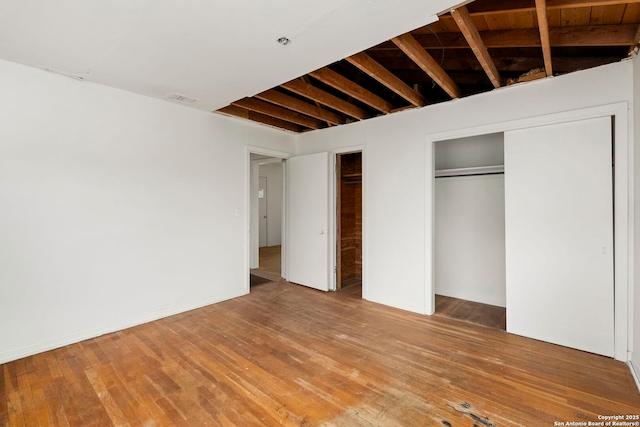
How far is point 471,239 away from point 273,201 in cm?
652

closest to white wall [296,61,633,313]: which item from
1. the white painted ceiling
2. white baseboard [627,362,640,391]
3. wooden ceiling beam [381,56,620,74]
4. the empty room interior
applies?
the empty room interior

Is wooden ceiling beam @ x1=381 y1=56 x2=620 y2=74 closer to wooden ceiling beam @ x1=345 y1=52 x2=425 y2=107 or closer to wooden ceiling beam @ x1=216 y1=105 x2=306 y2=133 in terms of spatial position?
wooden ceiling beam @ x1=345 y1=52 x2=425 y2=107

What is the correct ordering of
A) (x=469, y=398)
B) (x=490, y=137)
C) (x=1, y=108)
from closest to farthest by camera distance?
1. (x=469, y=398)
2. (x=1, y=108)
3. (x=490, y=137)

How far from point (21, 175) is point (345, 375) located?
3361 millimetres

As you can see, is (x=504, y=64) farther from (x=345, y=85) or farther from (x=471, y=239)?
(x=471, y=239)

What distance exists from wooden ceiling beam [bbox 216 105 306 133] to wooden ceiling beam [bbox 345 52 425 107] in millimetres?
2053

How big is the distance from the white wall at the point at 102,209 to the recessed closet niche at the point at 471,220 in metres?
3.18

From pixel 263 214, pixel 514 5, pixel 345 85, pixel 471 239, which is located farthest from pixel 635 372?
pixel 263 214

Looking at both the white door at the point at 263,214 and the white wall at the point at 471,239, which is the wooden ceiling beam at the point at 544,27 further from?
the white door at the point at 263,214

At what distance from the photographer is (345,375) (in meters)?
2.31

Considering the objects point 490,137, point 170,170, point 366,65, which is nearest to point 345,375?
point 366,65

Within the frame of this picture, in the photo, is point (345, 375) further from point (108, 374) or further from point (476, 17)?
point (476, 17)

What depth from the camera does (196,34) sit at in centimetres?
213

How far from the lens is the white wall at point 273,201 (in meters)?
9.31
